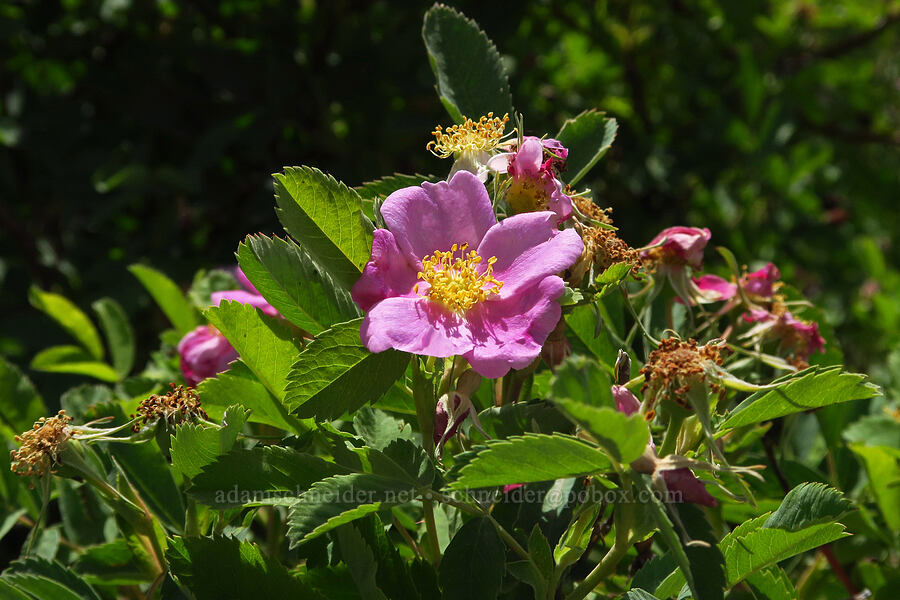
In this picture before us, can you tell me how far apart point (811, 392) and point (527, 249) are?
283 millimetres

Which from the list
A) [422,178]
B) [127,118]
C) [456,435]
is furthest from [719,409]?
[127,118]

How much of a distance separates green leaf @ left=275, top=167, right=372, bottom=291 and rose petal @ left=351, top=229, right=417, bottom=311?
2 cm

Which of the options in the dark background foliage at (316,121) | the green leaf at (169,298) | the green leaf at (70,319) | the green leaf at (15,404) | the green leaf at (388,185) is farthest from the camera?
the dark background foliage at (316,121)

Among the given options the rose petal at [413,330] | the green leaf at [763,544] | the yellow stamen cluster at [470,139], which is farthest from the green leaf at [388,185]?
the green leaf at [763,544]

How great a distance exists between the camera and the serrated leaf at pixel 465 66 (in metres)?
1.03

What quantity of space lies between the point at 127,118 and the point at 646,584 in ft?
6.27

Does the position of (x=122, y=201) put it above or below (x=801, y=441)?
above

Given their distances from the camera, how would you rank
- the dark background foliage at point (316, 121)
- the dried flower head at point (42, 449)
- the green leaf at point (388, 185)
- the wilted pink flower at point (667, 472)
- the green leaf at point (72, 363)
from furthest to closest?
the dark background foliage at point (316, 121), the green leaf at point (72, 363), the green leaf at point (388, 185), the dried flower head at point (42, 449), the wilted pink flower at point (667, 472)

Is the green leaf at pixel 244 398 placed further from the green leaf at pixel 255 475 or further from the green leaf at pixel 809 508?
the green leaf at pixel 809 508

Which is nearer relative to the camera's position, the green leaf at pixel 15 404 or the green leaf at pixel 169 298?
the green leaf at pixel 15 404

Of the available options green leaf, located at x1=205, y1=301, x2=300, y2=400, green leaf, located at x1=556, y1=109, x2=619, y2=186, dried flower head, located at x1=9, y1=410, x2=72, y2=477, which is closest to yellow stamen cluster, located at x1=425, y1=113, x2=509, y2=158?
green leaf, located at x1=556, y1=109, x2=619, y2=186

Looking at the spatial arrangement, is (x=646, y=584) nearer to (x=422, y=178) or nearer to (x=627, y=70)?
(x=422, y=178)

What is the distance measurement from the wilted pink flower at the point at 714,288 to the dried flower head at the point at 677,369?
30cm

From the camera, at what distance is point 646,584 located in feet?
2.83
